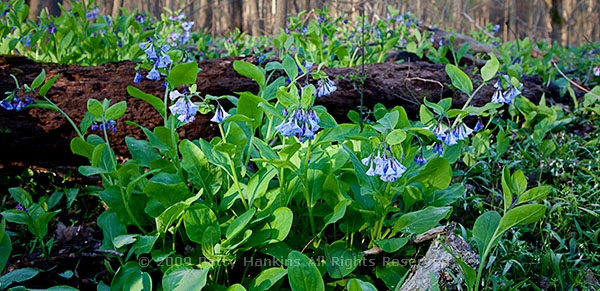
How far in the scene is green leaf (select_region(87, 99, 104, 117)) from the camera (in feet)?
5.61

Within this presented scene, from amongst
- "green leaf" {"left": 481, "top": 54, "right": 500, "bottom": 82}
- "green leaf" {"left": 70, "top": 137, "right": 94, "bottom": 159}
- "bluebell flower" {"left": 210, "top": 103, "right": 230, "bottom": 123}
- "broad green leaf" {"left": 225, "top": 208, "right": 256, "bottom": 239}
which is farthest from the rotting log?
"broad green leaf" {"left": 225, "top": 208, "right": 256, "bottom": 239}

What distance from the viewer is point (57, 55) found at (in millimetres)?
3531

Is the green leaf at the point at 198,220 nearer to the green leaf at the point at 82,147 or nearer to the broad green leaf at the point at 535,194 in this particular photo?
the green leaf at the point at 82,147

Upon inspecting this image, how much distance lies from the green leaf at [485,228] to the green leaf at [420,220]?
125mm

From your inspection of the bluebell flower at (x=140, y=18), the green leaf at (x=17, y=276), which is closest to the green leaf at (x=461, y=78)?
the green leaf at (x=17, y=276)

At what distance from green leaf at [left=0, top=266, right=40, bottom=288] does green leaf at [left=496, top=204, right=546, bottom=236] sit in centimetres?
138

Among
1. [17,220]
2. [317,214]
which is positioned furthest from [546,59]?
[17,220]

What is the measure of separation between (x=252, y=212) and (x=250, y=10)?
16371 millimetres

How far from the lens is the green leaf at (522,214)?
1.38m

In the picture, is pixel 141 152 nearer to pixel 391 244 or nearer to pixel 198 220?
pixel 198 220

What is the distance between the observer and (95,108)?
1731 millimetres

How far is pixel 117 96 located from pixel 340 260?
143cm

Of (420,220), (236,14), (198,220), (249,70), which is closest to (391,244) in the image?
(420,220)

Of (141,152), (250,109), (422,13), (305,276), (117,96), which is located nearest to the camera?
(305,276)
